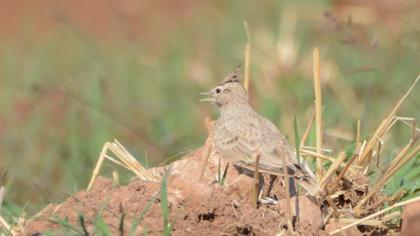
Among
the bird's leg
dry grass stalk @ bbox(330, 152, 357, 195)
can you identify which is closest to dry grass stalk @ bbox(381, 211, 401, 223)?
Result: dry grass stalk @ bbox(330, 152, 357, 195)

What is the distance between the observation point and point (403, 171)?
5980 millimetres

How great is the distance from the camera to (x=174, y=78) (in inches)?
404

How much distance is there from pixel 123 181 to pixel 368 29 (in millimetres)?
5261

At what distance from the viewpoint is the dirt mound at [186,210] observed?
504cm

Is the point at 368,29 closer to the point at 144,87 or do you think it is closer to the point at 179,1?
the point at 144,87

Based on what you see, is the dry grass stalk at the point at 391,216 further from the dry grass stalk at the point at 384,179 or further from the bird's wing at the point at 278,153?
the bird's wing at the point at 278,153

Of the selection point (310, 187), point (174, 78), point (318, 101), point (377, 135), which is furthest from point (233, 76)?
point (174, 78)

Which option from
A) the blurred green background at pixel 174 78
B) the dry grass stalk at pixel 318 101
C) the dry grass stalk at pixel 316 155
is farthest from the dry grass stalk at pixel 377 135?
the blurred green background at pixel 174 78

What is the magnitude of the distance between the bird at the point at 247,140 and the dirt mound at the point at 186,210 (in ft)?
0.47

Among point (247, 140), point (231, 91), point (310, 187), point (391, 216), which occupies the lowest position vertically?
point (391, 216)

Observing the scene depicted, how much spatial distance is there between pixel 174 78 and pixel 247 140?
4423 mm

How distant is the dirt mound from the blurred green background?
51.0 inches

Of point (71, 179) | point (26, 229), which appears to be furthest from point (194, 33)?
point (26, 229)

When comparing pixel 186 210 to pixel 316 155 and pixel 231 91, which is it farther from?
pixel 231 91
